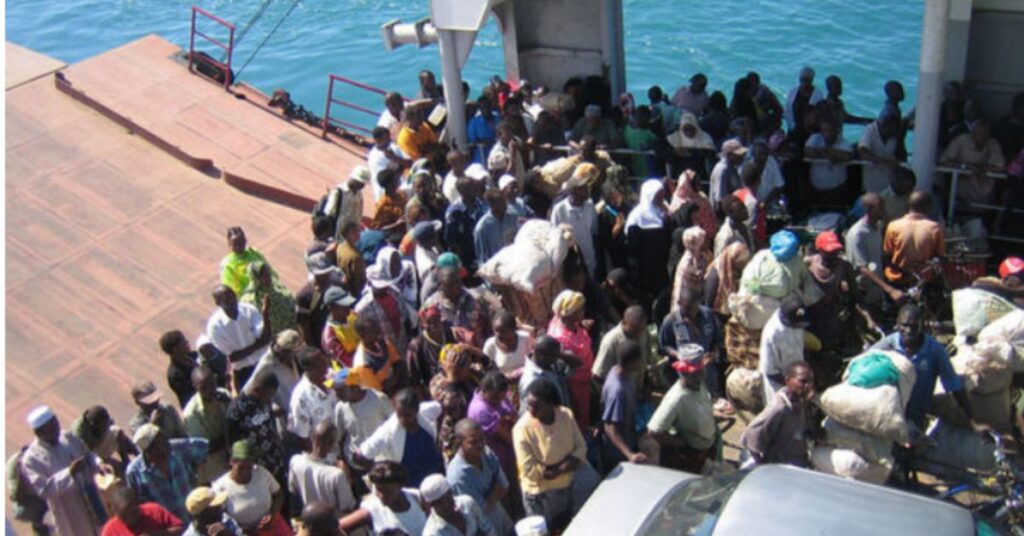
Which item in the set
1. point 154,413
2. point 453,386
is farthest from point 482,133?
point 154,413

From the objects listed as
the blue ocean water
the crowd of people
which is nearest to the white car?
the crowd of people

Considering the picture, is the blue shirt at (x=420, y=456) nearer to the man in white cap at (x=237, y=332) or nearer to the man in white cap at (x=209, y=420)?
the man in white cap at (x=209, y=420)

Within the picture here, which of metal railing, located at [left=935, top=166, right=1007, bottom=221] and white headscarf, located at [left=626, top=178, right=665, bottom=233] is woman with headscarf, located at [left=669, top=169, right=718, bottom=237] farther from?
metal railing, located at [left=935, top=166, right=1007, bottom=221]

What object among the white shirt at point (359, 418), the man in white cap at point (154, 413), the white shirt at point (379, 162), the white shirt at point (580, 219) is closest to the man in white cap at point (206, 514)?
the white shirt at point (359, 418)

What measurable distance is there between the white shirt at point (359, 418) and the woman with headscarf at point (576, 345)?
4.09 feet

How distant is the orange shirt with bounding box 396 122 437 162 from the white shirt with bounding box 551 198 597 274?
2.17 metres

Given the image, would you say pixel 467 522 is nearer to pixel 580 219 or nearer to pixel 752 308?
pixel 752 308

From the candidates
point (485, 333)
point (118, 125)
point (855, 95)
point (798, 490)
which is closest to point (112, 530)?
point (485, 333)

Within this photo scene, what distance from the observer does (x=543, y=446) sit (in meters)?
6.47

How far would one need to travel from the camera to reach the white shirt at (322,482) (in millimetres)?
6598

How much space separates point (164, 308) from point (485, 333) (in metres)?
4.05

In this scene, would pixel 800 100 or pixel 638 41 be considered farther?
pixel 638 41

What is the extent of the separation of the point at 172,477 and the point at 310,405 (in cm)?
96

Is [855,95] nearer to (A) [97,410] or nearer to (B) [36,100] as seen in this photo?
(B) [36,100]
